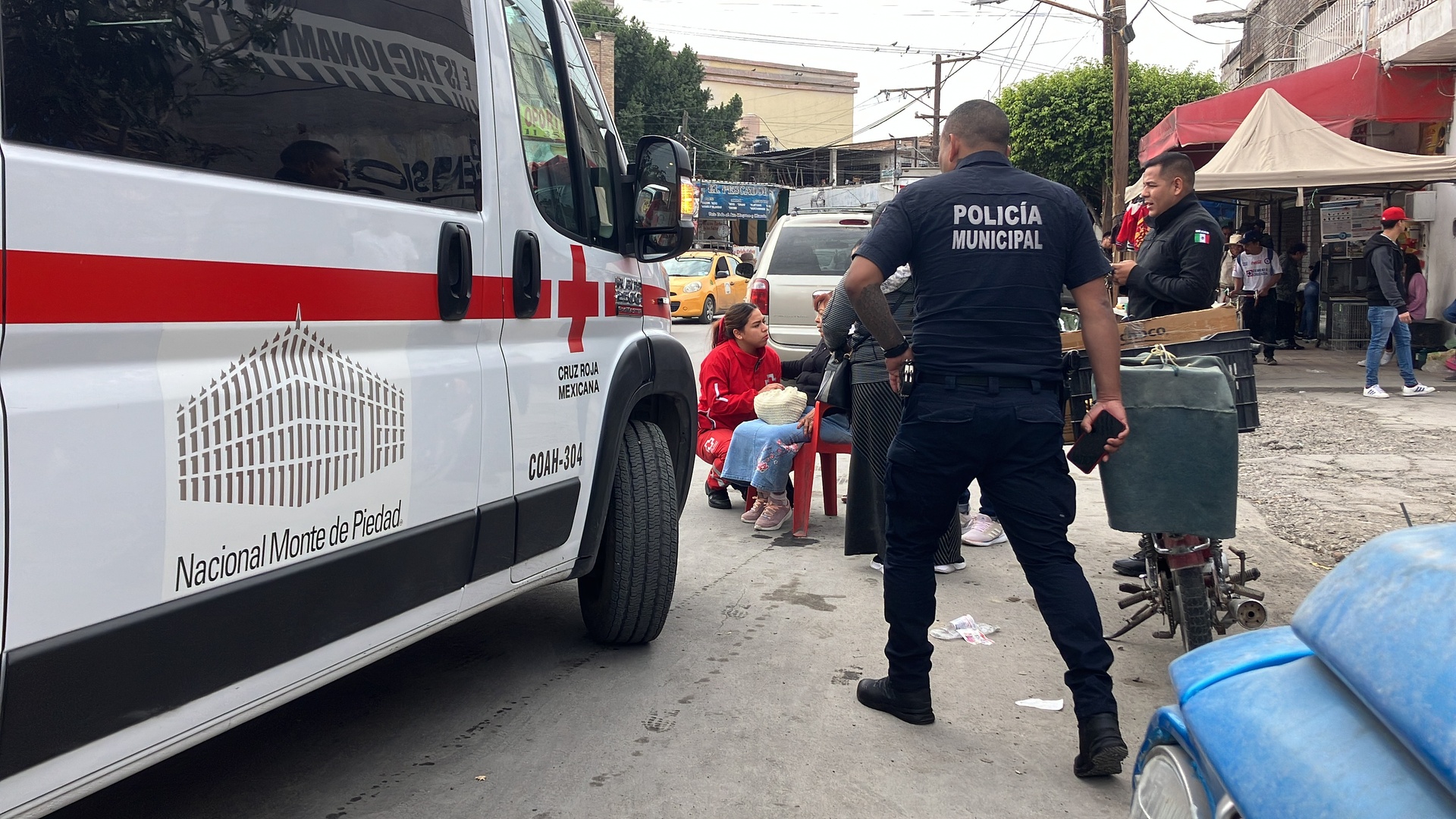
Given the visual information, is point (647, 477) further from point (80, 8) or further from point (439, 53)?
point (80, 8)

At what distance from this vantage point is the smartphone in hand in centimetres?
354

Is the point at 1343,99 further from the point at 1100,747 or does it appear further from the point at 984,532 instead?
the point at 1100,747

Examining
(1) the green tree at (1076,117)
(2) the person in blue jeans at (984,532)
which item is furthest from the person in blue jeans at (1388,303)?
(1) the green tree at (1076,117)

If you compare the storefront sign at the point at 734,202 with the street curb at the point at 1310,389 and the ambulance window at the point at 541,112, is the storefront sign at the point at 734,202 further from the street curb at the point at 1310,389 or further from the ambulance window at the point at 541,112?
the ambulance window at the point at 541,112

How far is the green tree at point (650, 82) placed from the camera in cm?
5075

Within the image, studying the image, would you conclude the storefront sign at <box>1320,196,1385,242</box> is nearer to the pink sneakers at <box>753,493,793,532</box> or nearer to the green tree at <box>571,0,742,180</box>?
the pink sneakers at <box>753,493,793,532</box>

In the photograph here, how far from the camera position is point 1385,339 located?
11.3 m

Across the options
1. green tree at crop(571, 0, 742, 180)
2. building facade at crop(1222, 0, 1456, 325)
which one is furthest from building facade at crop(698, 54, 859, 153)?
building facade at crop(1222, 0, 1456, 325)

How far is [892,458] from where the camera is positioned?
361 cm

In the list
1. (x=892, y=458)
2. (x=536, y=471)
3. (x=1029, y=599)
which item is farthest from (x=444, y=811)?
(x=1029, y=599)

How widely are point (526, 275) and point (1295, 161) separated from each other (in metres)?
11.8

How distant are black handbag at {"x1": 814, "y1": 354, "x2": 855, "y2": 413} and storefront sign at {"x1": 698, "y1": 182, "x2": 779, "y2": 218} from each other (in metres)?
45.8

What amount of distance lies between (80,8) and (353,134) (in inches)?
28.8

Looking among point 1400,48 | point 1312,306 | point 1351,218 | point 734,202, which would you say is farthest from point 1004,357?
point 734,202
